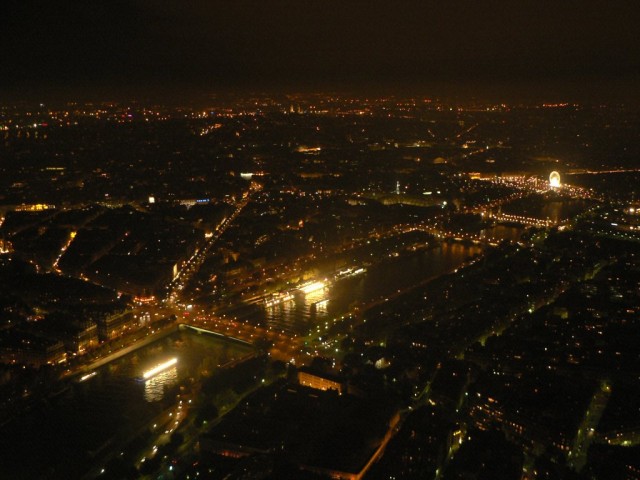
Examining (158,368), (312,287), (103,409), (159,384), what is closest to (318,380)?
(159,384)

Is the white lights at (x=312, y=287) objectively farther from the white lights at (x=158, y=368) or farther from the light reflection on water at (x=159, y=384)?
the light reflection on water at (x=159, y=384)

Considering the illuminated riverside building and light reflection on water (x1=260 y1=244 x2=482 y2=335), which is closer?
the illuminated riverside building

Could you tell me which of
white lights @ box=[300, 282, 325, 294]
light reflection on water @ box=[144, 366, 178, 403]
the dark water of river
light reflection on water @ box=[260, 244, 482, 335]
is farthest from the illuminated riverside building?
white lights @ box=[300, 282, 325, 294]

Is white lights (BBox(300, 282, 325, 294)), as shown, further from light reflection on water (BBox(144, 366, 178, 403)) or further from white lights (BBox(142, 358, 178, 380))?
light reflection on water (BBox(144, 366, 178, 403))

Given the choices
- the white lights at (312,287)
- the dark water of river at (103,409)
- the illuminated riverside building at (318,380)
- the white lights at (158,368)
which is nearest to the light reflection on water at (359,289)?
the white lights at (312,287)

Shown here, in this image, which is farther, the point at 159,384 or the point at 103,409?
the point at 159,384

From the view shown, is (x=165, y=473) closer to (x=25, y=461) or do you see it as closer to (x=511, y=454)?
(x=25, y=461)

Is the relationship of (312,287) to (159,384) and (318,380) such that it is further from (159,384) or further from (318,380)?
(159,384)

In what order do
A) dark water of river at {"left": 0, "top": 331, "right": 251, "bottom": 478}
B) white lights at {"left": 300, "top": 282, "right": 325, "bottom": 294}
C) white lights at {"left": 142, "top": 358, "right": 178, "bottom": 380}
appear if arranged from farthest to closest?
white lights at {"left": 300, "top": 282, "right": 325, "bottom": 294} < white lights at {"left": 142, "top": 358, "right": 178, "bottom": 380} < dark water of river at {"left": 0, "top": 331, "right": 251, "bottom": 478}
